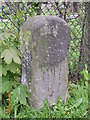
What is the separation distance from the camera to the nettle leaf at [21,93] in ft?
7.47

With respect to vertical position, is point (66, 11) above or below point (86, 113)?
above

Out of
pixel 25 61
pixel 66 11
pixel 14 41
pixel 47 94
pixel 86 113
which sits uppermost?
pixel 66 11

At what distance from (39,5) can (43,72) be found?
103cm

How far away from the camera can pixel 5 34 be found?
2.22 m

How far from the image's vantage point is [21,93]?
2.29 metres

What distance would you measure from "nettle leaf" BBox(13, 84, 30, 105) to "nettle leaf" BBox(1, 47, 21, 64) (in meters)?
0.33

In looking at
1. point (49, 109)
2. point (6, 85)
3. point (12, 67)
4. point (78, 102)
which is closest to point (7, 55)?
point (12, 67)

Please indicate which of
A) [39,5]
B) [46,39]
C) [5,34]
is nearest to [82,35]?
[39,5]

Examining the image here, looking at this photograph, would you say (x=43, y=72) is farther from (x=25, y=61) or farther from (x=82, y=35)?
(x=82, y=35)

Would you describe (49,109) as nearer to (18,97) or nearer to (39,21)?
(18,97)

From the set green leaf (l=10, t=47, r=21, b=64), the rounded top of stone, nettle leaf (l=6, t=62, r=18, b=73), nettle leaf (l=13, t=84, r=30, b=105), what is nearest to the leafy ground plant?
nettle leaf (l=13, t=84, r=30, b=105)

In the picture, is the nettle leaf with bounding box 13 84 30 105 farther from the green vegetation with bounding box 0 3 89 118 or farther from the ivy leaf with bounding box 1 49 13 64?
the ivy leaf with bounding box 1 49 13 64

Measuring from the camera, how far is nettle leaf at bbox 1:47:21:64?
211 cm

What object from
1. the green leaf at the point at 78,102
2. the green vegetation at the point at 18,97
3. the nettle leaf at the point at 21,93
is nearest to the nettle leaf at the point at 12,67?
the green vegetation at the point at 18,97
